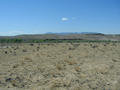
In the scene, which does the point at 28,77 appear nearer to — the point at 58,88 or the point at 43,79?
the point at 43,79

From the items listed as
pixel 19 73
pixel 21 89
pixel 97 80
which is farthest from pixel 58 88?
pixel 19 73

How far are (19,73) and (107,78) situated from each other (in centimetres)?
587

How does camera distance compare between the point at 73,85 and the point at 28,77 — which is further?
the point at 28,77

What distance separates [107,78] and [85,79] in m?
1.37

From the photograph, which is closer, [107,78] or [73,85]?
[73,85]

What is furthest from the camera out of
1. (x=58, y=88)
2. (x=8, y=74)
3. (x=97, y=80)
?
(x=8, y=74)

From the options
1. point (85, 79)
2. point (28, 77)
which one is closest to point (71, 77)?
point (85, 79)

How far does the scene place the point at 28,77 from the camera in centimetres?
1159

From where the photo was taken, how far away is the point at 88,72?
12836mm

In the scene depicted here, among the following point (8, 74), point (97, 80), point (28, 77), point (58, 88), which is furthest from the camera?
point (8, 74)

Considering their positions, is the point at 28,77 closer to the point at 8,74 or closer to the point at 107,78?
the point at 8,74

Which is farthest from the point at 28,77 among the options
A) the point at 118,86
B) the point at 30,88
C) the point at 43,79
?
the point at 118,86

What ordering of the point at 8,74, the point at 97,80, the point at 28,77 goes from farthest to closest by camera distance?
the point at 8,74
the point at 28,77
the point at 97,80

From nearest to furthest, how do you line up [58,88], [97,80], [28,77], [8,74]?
[58,88]
[97,80]
[28,77]
[8,74]
